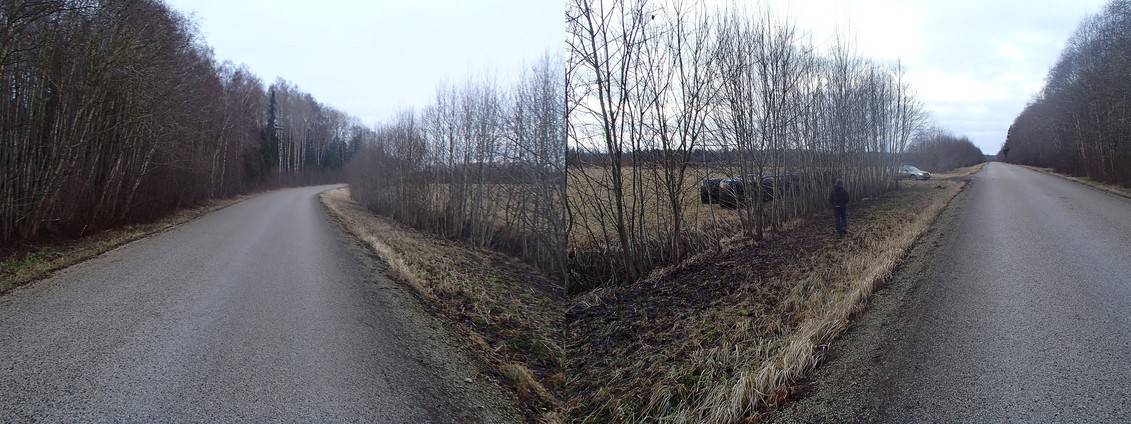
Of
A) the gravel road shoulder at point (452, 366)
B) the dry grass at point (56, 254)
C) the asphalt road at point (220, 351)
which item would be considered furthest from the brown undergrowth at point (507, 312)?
the dry grass at point (56, 254)

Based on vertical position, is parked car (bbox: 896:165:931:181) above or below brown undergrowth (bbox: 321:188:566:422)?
above

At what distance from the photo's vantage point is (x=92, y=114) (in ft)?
45.4

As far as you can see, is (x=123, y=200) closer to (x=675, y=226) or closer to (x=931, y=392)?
(x=675, y=226)

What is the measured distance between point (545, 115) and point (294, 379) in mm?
2804

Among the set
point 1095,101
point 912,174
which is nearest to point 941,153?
point 912,174

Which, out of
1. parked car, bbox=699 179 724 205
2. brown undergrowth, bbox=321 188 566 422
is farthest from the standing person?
brown undergrowth, bbox=321 188 566 422

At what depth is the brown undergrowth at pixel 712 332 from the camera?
440 centimetres

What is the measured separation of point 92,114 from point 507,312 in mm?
12280

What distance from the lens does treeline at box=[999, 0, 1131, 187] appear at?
934 inches

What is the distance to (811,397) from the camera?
435cm

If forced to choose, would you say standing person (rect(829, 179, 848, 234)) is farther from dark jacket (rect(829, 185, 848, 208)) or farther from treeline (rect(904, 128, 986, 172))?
treeline (rect(904, 128, 986, 172))

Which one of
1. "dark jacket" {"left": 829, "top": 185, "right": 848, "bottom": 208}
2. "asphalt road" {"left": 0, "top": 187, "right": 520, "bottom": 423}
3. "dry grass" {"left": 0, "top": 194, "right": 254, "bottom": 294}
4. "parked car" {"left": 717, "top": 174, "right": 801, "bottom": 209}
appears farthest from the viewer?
"dark jacket" {"left": 829, "top": 185, "right": 848, "bottom": 208}

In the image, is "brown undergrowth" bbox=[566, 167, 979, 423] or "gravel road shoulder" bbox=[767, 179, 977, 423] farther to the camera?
"brown undergrowth" bbox=[566, 167, 979, 423]

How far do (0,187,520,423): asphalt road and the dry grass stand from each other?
343mm
